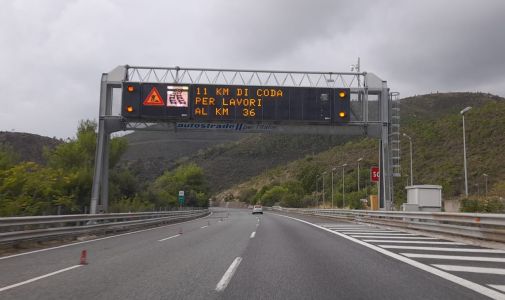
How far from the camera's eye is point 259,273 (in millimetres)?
9492

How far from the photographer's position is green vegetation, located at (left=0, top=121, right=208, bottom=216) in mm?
21828

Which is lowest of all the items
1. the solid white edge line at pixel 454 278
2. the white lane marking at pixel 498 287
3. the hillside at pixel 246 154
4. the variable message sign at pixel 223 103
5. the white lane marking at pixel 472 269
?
the solid white edge line at pixel 454 278

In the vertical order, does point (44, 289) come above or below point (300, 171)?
below

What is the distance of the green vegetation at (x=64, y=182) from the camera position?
2183 cm

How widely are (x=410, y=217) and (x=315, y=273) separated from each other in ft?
41.3

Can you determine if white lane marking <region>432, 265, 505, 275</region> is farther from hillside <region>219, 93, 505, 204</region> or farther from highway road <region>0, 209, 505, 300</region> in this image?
hillside <region>219, 93, 505, 204</region>

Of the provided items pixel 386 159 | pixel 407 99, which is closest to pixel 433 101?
pixel 407 99

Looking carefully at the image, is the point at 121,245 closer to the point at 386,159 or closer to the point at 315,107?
the point at 315,107

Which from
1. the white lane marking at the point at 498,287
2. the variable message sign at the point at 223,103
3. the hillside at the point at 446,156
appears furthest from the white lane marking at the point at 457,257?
the hillside at the point at 446,156

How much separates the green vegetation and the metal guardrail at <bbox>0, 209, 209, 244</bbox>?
4.55 feet

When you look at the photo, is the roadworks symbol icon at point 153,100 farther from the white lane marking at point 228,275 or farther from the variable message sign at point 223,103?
the white lane marking at point 228,275

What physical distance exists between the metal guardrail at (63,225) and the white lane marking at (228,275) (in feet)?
22.9

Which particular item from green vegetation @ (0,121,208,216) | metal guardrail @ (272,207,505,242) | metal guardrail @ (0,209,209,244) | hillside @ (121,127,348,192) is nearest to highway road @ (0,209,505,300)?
metal guardrail @ (272,207,505,242)

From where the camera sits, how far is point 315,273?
375 inches
